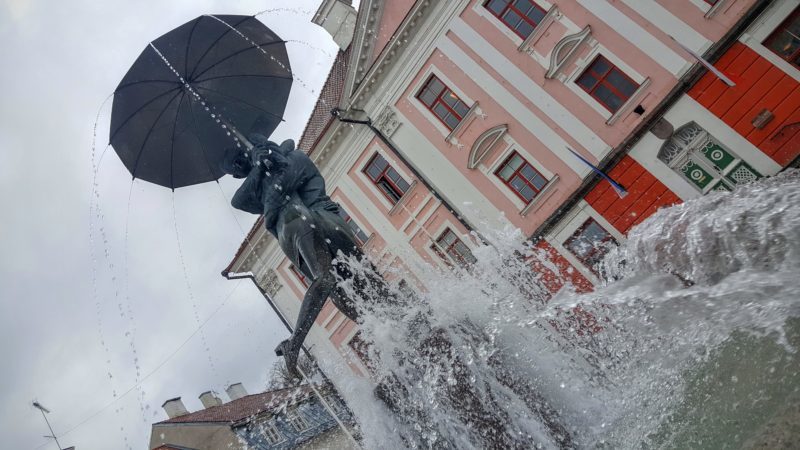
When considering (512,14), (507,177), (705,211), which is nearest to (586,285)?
(507,177)

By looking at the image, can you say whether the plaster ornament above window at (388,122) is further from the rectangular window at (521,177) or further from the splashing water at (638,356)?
the splashing water at (638,356)

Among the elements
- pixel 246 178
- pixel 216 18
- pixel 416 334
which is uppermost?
pixel 216 18

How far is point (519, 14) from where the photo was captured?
54.7 ft

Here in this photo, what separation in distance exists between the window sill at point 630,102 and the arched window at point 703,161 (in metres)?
1.22

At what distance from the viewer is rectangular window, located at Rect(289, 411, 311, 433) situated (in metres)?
22.4

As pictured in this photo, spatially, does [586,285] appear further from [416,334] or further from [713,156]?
[416,334]

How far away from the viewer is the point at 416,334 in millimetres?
5816

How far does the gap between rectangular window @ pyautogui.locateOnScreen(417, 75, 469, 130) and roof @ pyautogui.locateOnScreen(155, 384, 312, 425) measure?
10018 mm

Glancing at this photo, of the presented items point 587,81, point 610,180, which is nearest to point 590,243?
point 610,180

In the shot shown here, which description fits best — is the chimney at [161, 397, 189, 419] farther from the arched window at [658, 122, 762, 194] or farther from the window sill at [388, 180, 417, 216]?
the arched window at [658, 122, 762, 194]

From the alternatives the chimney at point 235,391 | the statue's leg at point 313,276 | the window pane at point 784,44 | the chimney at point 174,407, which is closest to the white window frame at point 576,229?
the window pane at point 784,44

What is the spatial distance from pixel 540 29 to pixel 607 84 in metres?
2.23

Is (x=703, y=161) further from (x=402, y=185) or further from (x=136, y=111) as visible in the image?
(x=136, y=111)

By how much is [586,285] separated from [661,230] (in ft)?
33.7
